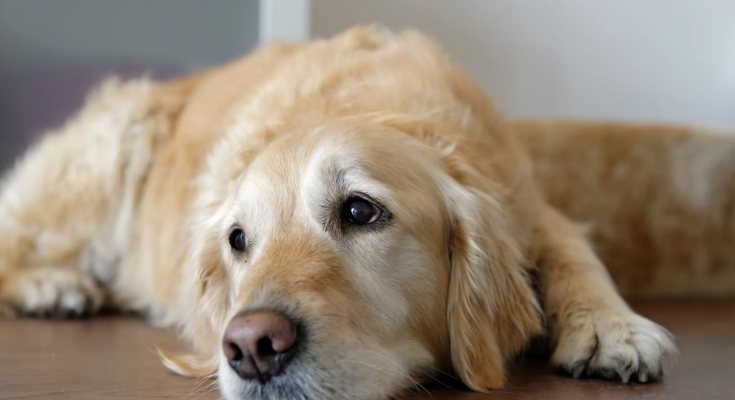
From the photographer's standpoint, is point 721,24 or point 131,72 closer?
point 131,72

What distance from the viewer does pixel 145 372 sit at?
1.86 meters

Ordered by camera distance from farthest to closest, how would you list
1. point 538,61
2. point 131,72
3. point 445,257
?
point 538,61 < point 131,72 < point 445,257

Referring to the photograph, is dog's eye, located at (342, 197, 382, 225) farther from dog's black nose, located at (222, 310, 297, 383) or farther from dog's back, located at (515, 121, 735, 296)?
dog's back, located at (515, 121, 735, 296)

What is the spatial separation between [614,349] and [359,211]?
734 mm

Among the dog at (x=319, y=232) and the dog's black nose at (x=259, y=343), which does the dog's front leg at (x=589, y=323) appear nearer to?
the dog at (x=319, y=232)

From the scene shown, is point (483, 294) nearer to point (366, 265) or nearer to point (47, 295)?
point (366, 265)

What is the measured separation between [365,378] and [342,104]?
3.11ft

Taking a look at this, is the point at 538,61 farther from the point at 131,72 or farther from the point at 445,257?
the point at 445,257

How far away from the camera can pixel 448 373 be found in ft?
5.91

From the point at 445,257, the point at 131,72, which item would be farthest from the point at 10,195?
the point at 445,257

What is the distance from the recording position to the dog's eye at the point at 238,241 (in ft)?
6.11

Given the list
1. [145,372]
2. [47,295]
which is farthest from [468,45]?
[145,372]

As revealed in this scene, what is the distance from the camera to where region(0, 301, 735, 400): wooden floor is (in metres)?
1.62

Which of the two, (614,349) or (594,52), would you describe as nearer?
(614,349)
